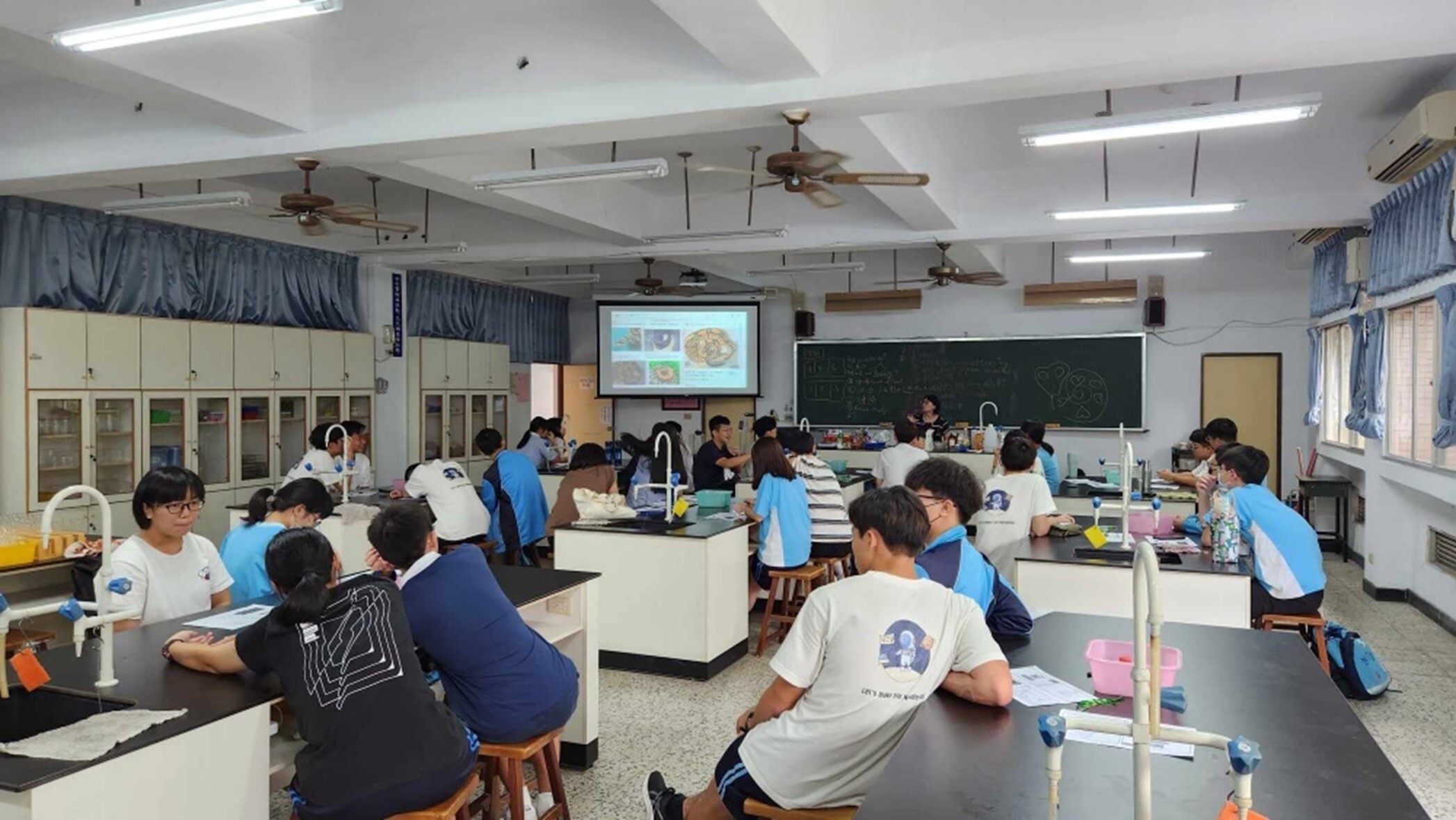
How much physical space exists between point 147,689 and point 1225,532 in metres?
3.84

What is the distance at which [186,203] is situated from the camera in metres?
5.11

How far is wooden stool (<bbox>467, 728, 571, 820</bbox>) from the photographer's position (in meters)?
2.48

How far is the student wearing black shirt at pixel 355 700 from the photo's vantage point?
2.01 meters

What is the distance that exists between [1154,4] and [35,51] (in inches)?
162

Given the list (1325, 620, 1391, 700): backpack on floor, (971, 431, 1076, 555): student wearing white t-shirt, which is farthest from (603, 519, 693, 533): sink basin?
(1325, 620, 1391, 700): backpack on floor

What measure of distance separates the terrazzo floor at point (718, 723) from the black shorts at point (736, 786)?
3.27 feet

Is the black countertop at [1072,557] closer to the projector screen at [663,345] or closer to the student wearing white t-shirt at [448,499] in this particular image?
the student wearing white t-shirt at [448,499]

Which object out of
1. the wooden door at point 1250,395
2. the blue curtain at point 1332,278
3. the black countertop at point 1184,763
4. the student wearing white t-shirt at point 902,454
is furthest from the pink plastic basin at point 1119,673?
the wooden door at point 1250,395

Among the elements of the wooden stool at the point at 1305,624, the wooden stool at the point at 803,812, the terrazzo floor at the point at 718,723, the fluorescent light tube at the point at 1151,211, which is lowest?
the terrazzo floor at the point at 718,723

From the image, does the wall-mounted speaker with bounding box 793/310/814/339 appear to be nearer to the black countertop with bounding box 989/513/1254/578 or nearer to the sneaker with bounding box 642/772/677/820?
the black countertop with bounding box 989/513/1254/578

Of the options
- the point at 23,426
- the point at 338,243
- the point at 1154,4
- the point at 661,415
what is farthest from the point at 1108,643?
the point at 661,415

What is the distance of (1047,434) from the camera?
9805 millimetres

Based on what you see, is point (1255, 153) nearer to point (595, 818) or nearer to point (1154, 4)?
point (1154, 4)

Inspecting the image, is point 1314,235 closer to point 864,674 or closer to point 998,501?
point 998,501
